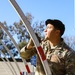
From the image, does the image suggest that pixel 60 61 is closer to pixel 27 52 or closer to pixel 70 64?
pixel 70 64

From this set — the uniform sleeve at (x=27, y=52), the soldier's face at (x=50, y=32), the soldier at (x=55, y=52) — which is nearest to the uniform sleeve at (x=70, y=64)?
the soldier at (x=55, y=52)

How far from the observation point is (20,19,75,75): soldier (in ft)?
10.7

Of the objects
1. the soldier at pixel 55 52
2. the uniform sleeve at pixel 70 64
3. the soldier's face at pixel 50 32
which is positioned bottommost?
the uniform sleeve at pixel 70 64

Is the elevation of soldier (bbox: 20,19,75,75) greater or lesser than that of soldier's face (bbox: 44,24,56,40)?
lesser

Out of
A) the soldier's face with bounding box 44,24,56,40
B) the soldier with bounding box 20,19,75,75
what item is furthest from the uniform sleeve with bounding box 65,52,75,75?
the soldier's face with bounding box 44,24,56,40

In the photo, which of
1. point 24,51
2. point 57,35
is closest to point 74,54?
point 57,35

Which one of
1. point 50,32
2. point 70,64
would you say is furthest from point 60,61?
point 50,32

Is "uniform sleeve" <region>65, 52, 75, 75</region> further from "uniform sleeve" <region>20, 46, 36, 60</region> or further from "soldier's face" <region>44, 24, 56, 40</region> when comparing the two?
"uniform sleeve" <region>20, 46, 36, 60</region>

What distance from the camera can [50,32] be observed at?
3318 millimetres

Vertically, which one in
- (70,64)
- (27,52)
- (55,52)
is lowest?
(70,64)

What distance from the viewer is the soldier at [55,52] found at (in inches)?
128

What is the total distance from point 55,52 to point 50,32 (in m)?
0.24

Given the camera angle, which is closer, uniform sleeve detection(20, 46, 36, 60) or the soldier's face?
the soldier's face

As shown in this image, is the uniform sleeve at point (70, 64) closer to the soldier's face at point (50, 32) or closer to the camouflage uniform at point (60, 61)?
the camouflage uniform at point (60, 61)
